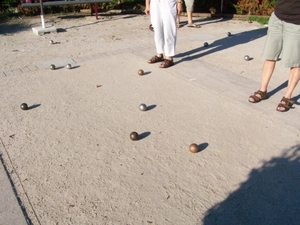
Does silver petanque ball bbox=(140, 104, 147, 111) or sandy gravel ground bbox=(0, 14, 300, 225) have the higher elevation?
silver petanque ball bbox=(140, 104, 147, 111)

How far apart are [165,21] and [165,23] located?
0.04 m

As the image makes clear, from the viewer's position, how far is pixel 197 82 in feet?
19.6

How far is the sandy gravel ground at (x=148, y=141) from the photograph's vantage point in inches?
120

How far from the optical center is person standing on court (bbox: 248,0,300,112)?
14.5 feet

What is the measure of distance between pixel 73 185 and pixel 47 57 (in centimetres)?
505

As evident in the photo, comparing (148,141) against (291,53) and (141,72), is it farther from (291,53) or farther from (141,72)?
(141,72)

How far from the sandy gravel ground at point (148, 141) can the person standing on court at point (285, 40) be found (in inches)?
17.3

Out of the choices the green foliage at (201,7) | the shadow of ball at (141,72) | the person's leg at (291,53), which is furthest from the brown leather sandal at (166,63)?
the green foliage at (201,7)

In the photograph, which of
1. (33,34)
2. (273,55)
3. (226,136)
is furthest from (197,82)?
(33,34)

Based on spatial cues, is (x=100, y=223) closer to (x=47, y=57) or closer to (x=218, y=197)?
(x=218, y=197)

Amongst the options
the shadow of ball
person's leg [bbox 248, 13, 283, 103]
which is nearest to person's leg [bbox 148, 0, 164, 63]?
the shadow of ball

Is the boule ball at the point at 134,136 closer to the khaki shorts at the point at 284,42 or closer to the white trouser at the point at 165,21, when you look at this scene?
the khaki shorts at the point at 284,42

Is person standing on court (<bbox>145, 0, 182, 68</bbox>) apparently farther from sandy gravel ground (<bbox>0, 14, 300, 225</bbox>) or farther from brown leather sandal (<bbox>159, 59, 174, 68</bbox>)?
sandy gravel ground (<bbox>0, 14, 300, 225</bbox>)

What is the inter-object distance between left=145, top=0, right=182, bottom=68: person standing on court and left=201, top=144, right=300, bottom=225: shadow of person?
3.71 m
